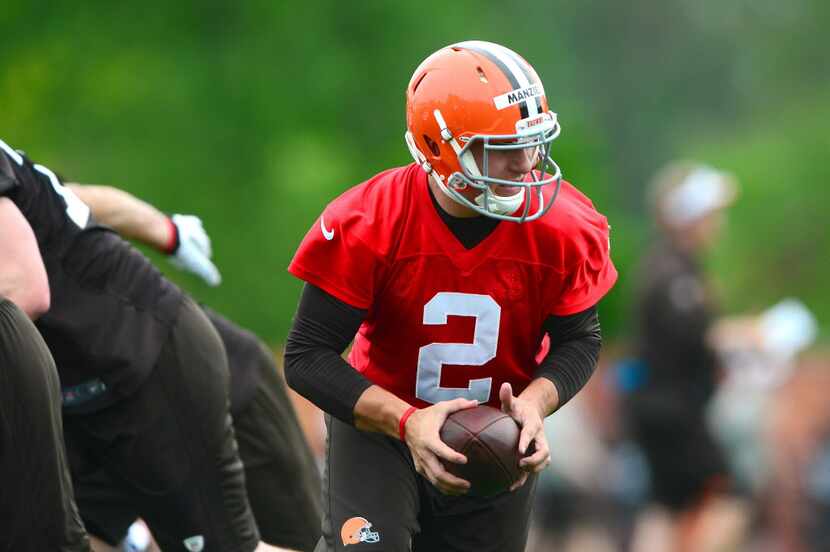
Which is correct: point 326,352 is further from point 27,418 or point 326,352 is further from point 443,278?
point 27,418

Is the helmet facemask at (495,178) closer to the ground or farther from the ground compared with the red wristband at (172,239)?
farther from the ground

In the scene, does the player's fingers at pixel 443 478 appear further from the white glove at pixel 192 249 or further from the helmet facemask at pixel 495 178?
the white glove at pixel 192 249

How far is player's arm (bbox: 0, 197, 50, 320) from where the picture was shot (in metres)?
4.52

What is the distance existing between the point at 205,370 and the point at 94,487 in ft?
2.36

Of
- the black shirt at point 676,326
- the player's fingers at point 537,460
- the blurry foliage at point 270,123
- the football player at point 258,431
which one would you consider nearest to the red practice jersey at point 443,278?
the player's fingers at point 537,460

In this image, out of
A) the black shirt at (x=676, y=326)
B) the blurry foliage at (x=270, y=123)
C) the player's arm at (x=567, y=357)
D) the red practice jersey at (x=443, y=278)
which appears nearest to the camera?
the red practice jersey at (x=443, y=278)

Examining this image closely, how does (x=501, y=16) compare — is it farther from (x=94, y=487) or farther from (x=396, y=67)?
(x=94, y=487)

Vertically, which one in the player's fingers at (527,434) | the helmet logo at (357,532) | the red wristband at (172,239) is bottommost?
the helmet logo at (357,532)

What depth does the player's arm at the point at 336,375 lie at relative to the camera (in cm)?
457

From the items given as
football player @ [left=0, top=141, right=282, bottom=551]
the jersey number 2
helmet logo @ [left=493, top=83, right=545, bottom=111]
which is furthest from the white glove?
helmet logo @ [left=493, top=83, right=545, bottom=111]

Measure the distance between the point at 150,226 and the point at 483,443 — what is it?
183 cm

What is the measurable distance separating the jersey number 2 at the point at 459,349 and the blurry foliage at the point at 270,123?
10.5 m

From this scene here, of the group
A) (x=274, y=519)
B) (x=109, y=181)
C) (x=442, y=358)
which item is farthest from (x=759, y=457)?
(x=109, y=181)

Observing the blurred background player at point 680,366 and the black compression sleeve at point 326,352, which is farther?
the blurred background player at point 680,366
